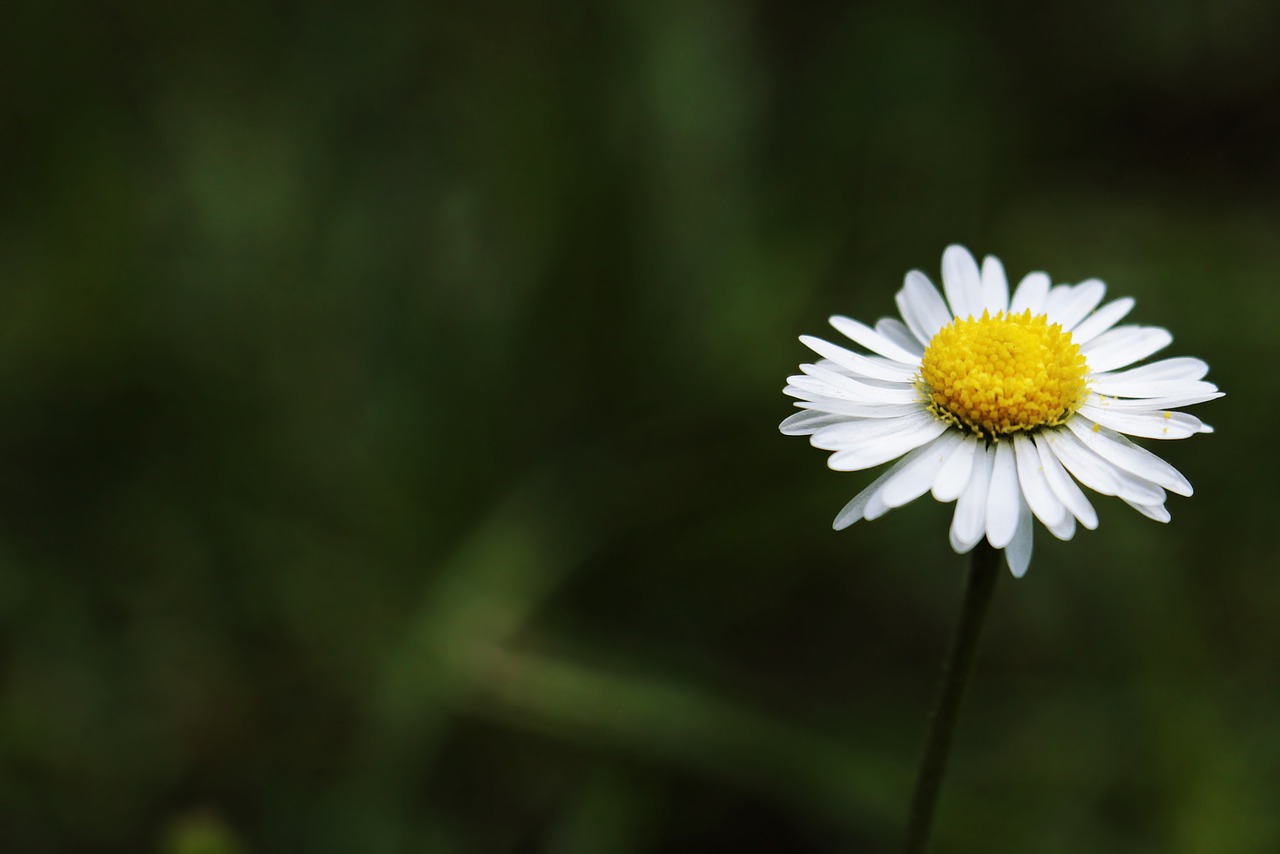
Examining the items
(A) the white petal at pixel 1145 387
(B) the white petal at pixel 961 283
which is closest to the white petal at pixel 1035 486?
(A) the white petal at pixel 1145 387

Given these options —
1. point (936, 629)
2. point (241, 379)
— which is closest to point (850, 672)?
point (936, 629)

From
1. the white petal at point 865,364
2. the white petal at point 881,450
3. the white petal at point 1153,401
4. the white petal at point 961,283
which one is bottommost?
the white petal at point 881,450

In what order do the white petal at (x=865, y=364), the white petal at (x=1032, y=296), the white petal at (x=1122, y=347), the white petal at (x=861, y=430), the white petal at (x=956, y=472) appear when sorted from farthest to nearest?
1. the white petal at (x=1032, y=296)
2. the white petal at (x=1122, y=347)
3. the white petal at (x=865, y=364)
4. the white petal at (x=861, y=430)
5. the white petal at (x=956, y=472)

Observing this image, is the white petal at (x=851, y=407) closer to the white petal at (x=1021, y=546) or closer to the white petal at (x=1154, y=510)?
the white petal at (x=1021, y=546)

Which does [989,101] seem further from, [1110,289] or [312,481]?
[312,481]

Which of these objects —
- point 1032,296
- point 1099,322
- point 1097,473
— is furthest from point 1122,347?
point 1097,473

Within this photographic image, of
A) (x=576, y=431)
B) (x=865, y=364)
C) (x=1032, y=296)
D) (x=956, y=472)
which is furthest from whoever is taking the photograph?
(x=576, y=431)

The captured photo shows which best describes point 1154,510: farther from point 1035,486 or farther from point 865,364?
point 865,364

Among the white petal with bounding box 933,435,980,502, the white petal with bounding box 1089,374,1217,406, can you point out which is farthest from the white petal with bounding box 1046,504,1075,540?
the white petal with bounding box 1089,374,1217,406
